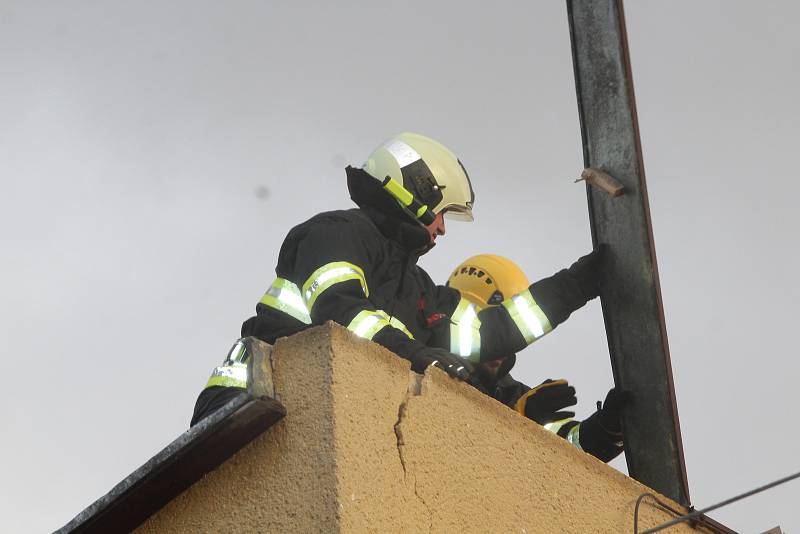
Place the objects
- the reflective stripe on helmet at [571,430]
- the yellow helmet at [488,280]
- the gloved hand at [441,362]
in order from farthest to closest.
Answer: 1. the yellow helmet at [488,280]
2. the reflective stripe on helmet at [571,430]
3. the gloved hand at [441,362]

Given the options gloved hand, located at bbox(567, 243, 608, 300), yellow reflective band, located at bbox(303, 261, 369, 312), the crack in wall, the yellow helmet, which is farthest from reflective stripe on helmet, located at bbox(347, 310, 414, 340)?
the yellow helmet

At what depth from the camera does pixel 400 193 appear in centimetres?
619

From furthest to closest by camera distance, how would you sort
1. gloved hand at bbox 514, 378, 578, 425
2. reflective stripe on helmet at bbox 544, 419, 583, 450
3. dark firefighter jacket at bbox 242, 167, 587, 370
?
gloved hand at bbox 514, 378, 578, 425 → reflective stripe on helmet at bbox 544, 419, 583, 450 → dark firefighter jacket at bbox 242, 167, 587, 370

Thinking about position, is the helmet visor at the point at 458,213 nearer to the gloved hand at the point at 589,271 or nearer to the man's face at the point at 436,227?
the man's face at the point at 436,227

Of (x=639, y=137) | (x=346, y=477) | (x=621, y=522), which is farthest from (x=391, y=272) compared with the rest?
(x=346, y=477)

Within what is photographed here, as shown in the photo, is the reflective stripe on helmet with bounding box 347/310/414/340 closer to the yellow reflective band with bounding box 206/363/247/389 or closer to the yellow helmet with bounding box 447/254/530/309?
the yellow reflective band with bounding box 206/363/247/389

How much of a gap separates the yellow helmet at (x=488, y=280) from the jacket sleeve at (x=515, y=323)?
8.18ft

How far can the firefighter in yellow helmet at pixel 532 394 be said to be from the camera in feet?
21.0

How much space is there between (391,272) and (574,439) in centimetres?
144

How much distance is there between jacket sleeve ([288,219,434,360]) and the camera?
16.8ft

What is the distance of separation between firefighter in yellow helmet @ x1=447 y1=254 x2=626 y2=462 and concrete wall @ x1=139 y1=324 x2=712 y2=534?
5.22ft

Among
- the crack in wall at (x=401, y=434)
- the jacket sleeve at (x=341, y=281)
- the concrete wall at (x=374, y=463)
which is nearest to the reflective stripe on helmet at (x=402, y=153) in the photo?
the jacket sleeve at (x=341, y=281)

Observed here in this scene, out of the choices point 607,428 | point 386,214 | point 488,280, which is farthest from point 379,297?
point 488,280

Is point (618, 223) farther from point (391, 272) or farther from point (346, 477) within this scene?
point (346, 477)
